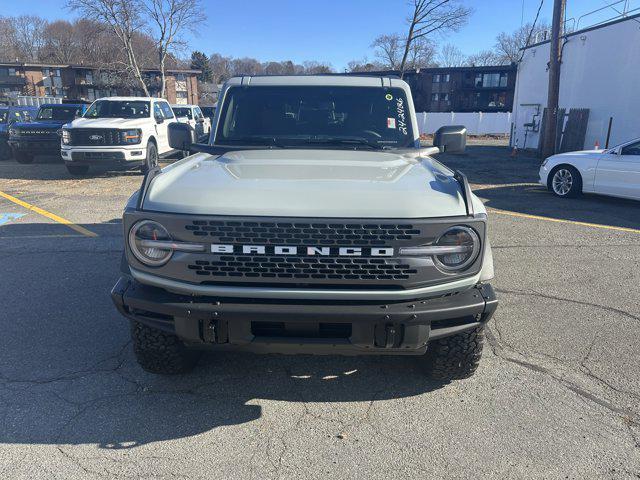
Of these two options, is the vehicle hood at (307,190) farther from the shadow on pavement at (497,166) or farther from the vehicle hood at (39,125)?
the vehicle hood at (39,125)

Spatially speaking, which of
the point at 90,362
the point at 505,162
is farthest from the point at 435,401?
the point at 505,162

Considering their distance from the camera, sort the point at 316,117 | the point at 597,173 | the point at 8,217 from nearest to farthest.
Result: the point at 316,117 < the point at 8,217 < the point at 597,173

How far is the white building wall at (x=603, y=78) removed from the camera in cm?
1624

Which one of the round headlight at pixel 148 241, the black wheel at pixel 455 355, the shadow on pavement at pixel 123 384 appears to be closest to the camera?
the round headlight at pixel 148 241

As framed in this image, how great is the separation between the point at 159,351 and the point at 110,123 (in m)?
10.5

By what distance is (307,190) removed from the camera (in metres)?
2.64

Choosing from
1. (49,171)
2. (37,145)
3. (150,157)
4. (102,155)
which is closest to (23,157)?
(37,145)

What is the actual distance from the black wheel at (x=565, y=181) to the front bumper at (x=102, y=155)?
9.87 m

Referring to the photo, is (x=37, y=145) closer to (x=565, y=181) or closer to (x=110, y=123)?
(x=110, y=123)

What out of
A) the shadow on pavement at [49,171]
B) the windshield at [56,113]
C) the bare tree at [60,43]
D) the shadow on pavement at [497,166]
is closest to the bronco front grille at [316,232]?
the shadow on pavement at [497,166]

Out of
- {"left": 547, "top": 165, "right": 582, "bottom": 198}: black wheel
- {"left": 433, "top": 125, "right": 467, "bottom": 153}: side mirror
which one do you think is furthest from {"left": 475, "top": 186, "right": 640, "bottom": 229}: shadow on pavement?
{"left": 433, "top": 125, "right": 467, "bottom": 153}: side mirror

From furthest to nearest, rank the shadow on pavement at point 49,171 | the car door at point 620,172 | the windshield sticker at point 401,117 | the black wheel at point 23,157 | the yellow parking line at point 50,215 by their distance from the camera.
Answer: the black wheel at point 23,157
the shadow on pavement at point 49,171
the car door at point 620,172
the yellow parking line at point 50,215
the windshield sticker at point 401,117

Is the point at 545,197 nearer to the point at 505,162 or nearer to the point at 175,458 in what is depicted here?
the point at 505,162

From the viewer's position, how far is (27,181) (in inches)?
481
